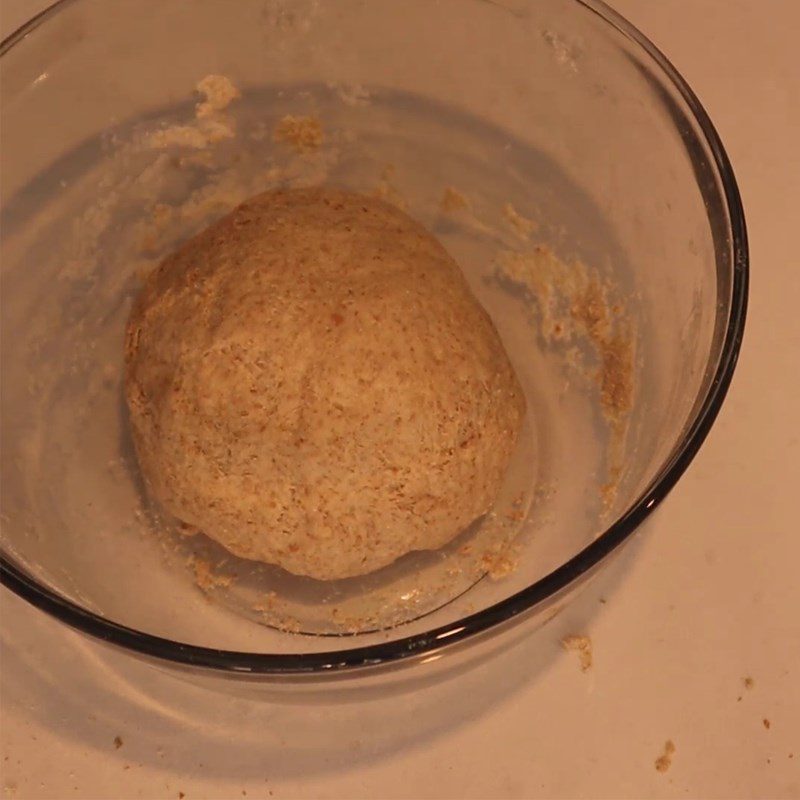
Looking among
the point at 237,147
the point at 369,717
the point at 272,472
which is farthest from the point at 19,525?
the point at 237,147

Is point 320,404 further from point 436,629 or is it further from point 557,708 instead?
point 557,708

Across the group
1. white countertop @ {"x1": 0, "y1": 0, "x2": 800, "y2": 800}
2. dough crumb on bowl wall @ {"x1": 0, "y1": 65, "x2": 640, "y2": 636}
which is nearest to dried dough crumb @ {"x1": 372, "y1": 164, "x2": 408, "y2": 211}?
dough crumb on bowl wall @ {"x1": 0, "y1": 65, "x2": 640, "y2": 636}

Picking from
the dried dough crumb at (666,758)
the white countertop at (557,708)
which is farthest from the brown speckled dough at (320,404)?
the dried dough crumb at (666,758)

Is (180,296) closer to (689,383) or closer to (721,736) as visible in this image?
(689,383)

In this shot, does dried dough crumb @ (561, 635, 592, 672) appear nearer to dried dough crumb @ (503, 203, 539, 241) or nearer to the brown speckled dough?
the brown speckled dough

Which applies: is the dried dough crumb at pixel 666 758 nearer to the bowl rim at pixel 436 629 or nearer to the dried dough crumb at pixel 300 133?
the bowl rim at pixel 436 629
